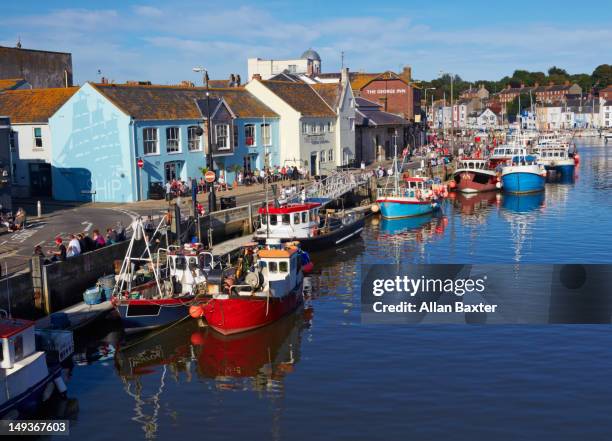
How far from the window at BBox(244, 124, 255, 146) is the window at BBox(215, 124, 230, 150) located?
435 centimetres

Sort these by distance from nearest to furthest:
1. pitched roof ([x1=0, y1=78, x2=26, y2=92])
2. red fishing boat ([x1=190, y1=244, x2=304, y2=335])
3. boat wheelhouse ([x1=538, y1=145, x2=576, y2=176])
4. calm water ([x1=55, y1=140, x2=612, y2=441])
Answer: calm water ([x1=55, y1=140, x2=612, y2=441]), red fishing boat ([x1=190, y1=244, x2=304, y2=335]), pitched roof ([x1=0, y1=78, x2=26, y2=92]), boat wheelhouse ([x1=538, y1=145, x2=576, y2=176])

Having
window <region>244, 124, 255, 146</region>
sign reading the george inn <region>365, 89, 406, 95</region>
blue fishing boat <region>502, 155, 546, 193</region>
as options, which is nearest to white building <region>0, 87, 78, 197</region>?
window <region>244, 124, 255, 146</region>

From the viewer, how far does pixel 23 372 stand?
21.2 m

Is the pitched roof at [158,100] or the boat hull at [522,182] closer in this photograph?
the pitched roof at [158,100]

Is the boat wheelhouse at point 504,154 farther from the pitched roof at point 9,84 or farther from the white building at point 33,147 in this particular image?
the pitched roof at point 9,84

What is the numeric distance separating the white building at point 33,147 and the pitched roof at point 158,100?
5.76 metres

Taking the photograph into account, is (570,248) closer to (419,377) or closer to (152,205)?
(419,377)

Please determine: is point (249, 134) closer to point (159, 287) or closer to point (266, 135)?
point (266, 135)

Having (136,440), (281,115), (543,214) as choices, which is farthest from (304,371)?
(281,115)

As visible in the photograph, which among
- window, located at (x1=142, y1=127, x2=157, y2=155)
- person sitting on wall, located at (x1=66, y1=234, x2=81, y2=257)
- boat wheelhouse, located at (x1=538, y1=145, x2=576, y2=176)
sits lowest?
person sitting on wall, located at (x1=66, y1=234, x2=81, y2=257)

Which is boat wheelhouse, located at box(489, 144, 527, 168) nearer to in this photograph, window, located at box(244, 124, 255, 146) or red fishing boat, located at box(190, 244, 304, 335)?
window, located at box(244, 124, 255, 146)

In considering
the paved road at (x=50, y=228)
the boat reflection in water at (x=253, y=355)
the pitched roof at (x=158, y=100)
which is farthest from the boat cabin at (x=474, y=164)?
the boat reflection in water at (x=253, y=355)

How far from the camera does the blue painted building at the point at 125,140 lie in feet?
170

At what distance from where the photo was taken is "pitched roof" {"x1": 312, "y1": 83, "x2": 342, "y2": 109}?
76.9 meters
